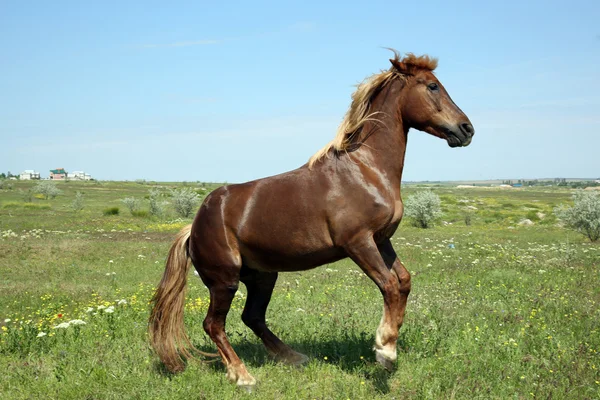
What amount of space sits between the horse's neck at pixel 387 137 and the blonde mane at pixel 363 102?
0.26 ft

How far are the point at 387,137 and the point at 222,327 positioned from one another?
2894 mm

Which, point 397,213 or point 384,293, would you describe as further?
point 397,213

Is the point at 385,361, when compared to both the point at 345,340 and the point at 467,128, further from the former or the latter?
the point at 467,128

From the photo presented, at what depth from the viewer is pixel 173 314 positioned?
21.5 feet

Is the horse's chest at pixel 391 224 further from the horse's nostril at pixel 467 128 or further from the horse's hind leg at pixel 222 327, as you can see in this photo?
the horse's hind leg at pixel 222 327

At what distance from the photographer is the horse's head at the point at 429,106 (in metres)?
5.63

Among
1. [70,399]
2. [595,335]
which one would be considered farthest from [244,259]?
[595,335]

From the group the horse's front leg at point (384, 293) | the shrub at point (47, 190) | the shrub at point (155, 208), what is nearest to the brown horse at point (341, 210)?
the horse's front leg at point (384, 293)

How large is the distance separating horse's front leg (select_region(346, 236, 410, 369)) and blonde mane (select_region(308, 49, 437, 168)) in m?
1.17

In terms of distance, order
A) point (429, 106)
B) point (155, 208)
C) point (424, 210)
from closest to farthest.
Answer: point (429, 106), point (424, 210), point (155, 208)

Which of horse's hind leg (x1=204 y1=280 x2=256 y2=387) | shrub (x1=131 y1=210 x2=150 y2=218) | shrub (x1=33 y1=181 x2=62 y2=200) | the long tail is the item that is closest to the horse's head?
horse's hind leg (x1=204 y1=280 x2=256 y2=387)

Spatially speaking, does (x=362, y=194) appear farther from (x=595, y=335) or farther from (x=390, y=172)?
(x=595, y=335)

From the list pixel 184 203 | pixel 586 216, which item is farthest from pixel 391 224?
pixel 184 203

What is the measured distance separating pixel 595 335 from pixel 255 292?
188 inches
